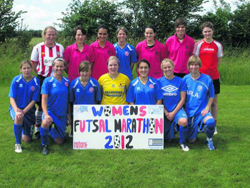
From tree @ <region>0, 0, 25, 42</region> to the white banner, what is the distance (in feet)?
51.1

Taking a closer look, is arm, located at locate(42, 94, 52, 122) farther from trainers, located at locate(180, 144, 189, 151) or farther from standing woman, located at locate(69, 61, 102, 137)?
trainers, located at locate(180, 144, 189, 151)

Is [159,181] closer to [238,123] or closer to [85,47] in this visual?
[85,47]

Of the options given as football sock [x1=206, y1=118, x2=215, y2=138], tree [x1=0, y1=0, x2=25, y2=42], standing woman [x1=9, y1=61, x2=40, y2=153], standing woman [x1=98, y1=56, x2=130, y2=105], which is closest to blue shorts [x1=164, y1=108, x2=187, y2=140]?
football sock [x1=206, y1=118, x2=215, y2=138]

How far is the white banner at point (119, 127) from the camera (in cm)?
422

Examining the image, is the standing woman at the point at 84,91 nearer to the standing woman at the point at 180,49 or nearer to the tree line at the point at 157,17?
the standing woman at the point at 180,49

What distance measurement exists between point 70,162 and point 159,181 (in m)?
1.31

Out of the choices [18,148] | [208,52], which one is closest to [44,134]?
[18,148]

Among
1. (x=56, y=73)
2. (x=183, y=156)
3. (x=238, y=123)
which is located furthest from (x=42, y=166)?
(x=238, y=123)

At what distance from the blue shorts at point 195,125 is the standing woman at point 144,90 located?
61 cm

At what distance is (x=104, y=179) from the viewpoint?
325 cm

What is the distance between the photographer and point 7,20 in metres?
17.9

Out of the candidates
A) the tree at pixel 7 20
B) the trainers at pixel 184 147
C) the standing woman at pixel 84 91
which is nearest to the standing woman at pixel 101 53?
the standing woman at pixel 84 91

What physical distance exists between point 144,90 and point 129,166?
4.34ft

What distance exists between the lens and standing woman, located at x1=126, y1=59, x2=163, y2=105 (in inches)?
171
